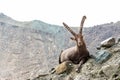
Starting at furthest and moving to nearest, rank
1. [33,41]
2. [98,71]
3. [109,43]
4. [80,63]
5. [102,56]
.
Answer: [33,41] < [109,43] < [80,63] < [102,56] < [98,71]

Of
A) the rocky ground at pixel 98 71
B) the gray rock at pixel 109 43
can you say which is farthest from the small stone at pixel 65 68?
the gray rock at pixel 109 43

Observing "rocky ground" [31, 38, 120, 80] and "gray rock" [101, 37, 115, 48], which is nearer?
"rocky ground" [31, 38, 120, 80]

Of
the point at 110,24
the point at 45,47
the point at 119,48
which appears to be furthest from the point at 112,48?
the point at 110,24

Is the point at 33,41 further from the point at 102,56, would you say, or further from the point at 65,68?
the point at 102,56

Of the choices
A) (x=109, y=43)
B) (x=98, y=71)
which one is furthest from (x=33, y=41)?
(x=98, y=71)

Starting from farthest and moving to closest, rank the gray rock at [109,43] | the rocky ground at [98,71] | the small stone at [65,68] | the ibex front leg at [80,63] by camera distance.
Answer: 1. the gray rock at [109,43]
2. the small stone at [65,68]
3. the ibex front leg at [80,63]
4. the rocky ground at [98,71]

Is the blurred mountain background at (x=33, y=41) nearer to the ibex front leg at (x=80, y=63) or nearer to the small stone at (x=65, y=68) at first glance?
the small stone at (x=65, y=68)

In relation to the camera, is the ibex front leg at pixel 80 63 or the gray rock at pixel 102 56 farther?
the ibex front leg at pixel 80 63

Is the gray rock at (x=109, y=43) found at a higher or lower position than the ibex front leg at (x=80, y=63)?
higher

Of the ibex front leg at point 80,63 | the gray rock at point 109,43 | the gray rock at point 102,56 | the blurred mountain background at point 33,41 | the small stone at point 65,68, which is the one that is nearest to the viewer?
the gray rock at point 102,56

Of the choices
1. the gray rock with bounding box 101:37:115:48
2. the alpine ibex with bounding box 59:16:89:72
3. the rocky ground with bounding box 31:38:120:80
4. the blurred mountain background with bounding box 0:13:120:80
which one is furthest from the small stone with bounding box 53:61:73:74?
the blurred mountain background with bounding box 0:13:120:80

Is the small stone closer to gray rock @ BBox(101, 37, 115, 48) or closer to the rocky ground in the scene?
the rocky ground

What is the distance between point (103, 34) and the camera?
495ft

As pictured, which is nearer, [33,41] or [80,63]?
[80,63]
